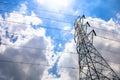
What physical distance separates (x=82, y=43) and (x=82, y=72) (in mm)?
5036

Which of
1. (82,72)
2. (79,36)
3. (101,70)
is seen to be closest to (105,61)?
(101,70)

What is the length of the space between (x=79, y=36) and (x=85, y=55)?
4.21m

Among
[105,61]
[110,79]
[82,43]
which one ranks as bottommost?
[110,79]

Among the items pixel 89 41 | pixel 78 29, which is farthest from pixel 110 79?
pixel 78 29

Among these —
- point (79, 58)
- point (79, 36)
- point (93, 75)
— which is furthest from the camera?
point (79, 36)

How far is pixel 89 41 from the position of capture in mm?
35406

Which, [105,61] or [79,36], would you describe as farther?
[79,36]

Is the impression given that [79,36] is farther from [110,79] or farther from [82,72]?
[110,79]

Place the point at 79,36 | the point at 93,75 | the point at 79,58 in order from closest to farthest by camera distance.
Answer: the point at 93,75, the point at 79,58, the point at 79,36

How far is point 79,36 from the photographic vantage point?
121 feet

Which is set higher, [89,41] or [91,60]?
[89,41]

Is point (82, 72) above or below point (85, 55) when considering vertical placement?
below

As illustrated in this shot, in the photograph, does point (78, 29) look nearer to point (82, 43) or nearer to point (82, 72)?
point (82, 43)

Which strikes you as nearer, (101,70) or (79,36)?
(101,70)
